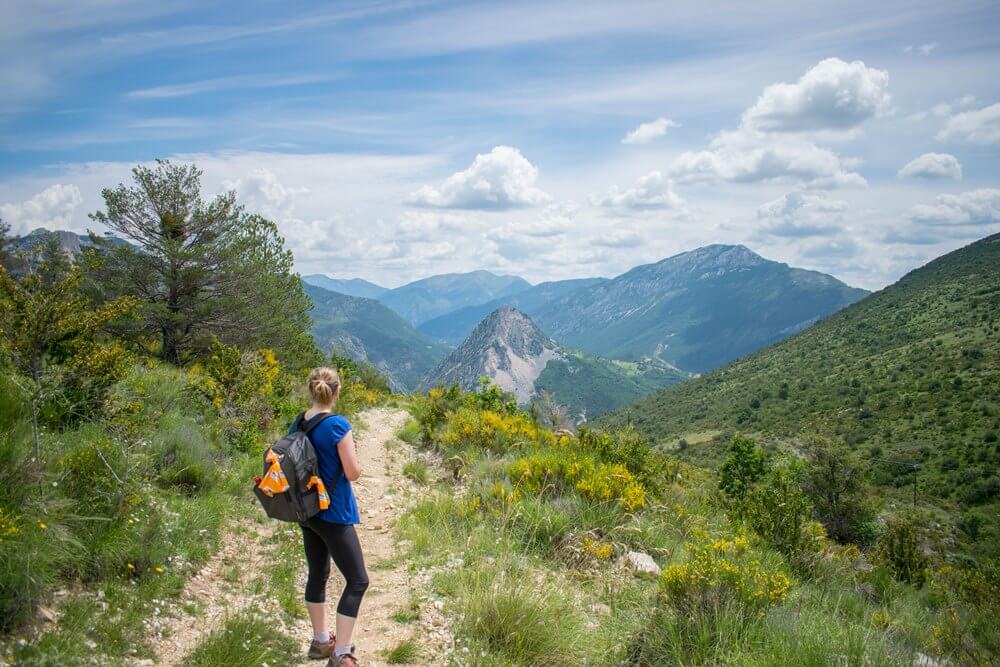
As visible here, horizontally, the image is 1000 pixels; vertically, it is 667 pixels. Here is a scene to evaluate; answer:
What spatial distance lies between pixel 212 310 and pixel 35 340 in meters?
14.1

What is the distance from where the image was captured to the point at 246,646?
3.90 meters

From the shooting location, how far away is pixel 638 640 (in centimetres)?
431

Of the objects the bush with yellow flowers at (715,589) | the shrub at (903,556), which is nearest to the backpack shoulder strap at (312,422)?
the bush with yellow flowers at (715,589)

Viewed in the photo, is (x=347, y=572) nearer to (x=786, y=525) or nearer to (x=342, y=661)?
(x=342, y=661)

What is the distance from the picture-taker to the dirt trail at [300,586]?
14.0 ft

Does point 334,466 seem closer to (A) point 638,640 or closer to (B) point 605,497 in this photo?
(A) point 638,640

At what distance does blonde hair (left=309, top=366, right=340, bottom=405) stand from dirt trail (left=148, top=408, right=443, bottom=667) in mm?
1869

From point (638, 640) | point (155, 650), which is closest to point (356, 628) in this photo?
point (155, 650)

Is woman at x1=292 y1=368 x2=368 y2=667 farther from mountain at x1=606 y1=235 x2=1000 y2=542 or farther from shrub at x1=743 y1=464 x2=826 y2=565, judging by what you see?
mountain at x1=606 y1=235 x2=1000 y2=542

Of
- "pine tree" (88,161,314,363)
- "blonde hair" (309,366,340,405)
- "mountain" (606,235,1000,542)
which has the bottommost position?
"mountain" (606,235,1000,542)

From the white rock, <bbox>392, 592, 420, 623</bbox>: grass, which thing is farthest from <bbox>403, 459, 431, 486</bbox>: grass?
<bbox>392, 592, 420, 623</bbox>: grass

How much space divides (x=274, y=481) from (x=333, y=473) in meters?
0.44

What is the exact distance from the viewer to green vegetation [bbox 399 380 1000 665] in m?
4.15

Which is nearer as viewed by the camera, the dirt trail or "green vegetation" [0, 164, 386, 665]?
"green vegetation" [0, 164, 386, 665]
